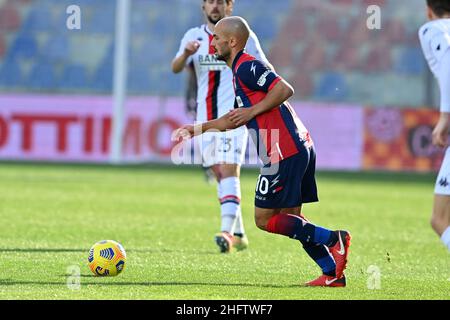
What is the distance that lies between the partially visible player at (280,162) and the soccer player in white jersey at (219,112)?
6.91 feet

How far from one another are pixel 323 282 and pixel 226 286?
0.66m

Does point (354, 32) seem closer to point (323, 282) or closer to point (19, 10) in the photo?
point (19, 10)

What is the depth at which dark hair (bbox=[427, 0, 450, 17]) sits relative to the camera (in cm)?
620

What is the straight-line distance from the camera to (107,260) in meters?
7.31

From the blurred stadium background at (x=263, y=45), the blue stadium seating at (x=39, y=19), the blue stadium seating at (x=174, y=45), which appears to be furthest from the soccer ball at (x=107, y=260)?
the blue stadium seating at (x=39, y=19)

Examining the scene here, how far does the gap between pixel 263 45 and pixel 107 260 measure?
18587mm

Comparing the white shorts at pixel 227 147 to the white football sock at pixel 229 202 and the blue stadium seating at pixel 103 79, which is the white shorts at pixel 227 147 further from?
the blue stadium seating at pixel 103 79

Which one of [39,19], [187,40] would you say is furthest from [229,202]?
[39,19]

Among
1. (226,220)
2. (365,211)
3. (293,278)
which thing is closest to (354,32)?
(365,211)

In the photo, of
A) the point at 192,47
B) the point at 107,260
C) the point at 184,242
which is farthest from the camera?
the point at 184,242

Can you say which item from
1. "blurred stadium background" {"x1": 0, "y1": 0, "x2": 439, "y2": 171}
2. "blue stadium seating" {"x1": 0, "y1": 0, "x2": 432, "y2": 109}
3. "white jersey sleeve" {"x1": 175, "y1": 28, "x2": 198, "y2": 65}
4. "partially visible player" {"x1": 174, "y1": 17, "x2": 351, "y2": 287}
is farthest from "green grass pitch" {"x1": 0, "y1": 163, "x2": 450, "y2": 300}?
"blue stadium seating" {"x1": 0, "y1": 0, "x2": 432, "y2": 109}

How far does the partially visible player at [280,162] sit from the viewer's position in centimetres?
700

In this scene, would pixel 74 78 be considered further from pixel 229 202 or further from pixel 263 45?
pixel 229 202

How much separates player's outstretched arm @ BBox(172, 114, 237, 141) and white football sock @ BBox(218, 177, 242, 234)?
2335mm
